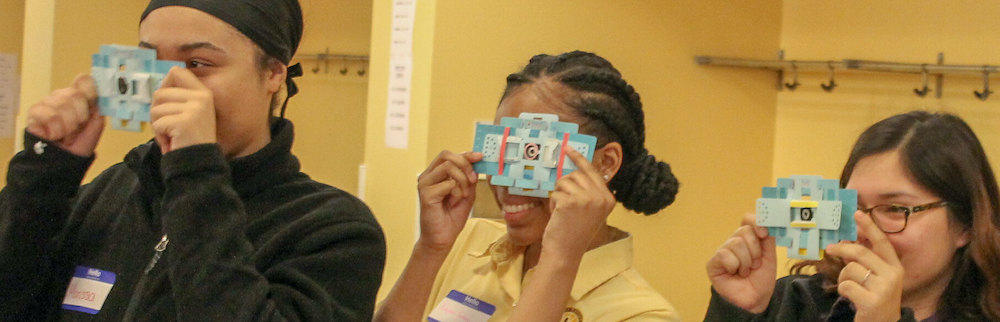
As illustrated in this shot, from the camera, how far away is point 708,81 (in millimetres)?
3760

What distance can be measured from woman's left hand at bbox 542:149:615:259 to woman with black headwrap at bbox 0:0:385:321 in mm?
309

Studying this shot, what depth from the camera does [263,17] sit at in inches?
66.2

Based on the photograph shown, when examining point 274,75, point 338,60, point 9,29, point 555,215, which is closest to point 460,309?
point 555,215

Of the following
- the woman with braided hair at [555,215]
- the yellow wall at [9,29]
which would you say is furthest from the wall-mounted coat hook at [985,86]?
the yellow wall at [9,29]

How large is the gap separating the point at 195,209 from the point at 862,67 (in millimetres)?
2580

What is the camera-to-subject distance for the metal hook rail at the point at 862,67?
10.4 ft

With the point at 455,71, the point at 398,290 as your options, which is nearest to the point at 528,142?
the point at 398,290

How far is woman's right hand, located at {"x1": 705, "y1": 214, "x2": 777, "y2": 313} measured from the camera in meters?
1.85

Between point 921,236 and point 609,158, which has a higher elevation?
point 609,158

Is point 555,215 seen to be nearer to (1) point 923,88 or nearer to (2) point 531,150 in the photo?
(2) point 531,150

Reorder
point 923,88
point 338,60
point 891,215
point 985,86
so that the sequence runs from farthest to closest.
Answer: point 338,60
point 923,88
point 985,86
point 891,215

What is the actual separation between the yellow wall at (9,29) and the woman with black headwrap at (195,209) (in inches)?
150

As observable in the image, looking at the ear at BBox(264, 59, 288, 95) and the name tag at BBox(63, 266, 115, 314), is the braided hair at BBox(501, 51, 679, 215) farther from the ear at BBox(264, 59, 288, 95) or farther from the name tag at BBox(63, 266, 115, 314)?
the name tag at BBox(63, 266, 115, 314)

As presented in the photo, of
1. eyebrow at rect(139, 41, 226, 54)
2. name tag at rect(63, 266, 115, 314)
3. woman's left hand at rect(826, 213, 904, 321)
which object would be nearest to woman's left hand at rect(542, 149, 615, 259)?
woman's left hand at rect(826, 213, 904, 321)
